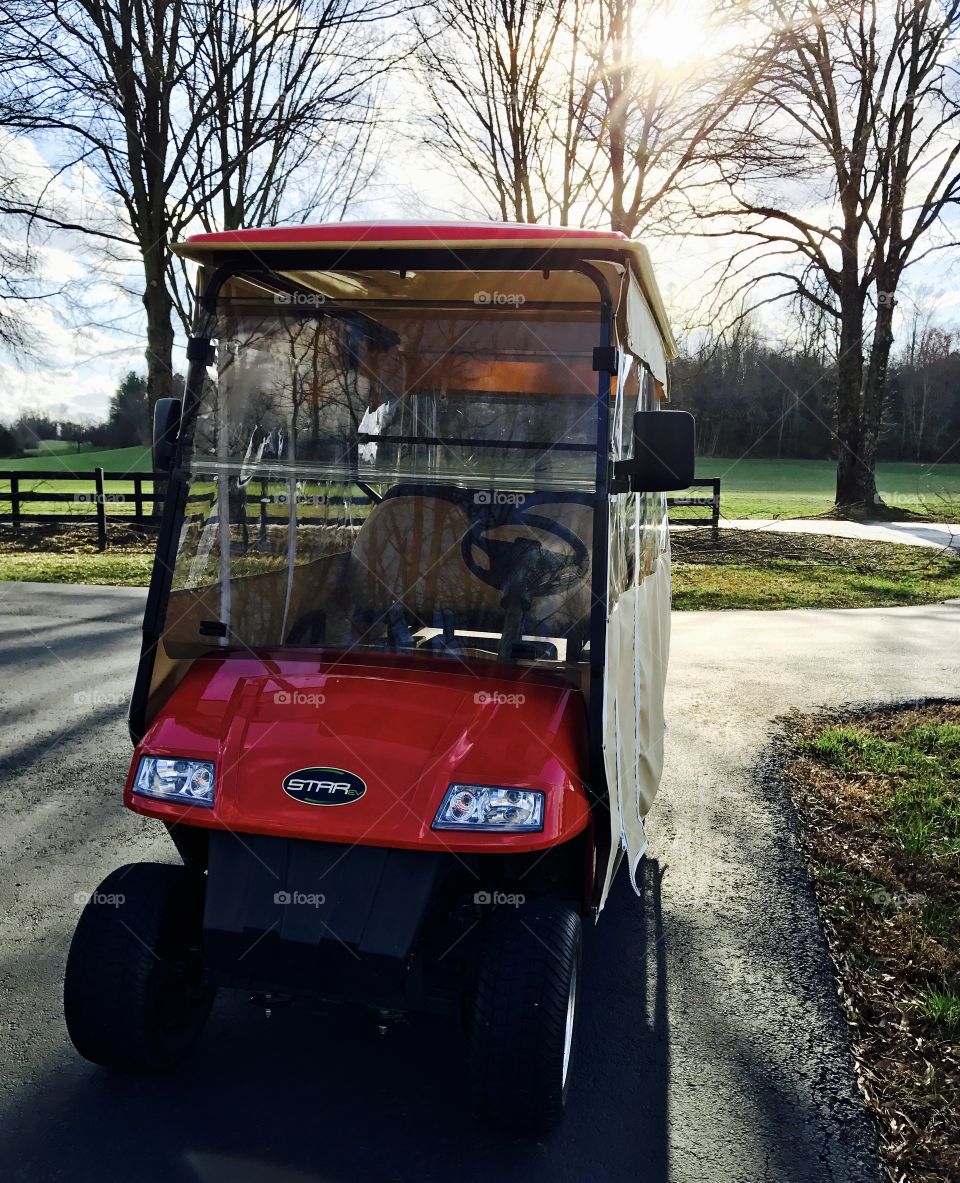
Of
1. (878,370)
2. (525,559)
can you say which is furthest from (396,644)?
(878,370)

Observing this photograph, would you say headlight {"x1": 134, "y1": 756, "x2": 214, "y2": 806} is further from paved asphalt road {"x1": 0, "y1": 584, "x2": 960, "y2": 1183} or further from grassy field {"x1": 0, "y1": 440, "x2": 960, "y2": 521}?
grassy field {"x1": 0, "y1": 440, "x2": 960, "y2": 521}

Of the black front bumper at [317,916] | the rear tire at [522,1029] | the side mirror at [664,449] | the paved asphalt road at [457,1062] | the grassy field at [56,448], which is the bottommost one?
the paved asphalt road at [457,1062]

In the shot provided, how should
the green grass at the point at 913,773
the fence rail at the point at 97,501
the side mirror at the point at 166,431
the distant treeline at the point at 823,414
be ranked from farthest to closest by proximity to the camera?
1. the distant treeline at the point at 823,414
2. the fence rail at the point at 97,501
3. the green grass at the point at 913,773
4. the side mirror at the point at 166,431

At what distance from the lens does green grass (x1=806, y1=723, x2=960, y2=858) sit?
16.6 feet

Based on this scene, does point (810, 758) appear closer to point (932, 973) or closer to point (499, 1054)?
point (932, 973)

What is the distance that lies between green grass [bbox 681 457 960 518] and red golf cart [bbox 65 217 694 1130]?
22.6m

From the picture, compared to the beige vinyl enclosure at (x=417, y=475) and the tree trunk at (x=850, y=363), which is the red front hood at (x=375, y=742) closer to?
the beige vinyl enclosure at (x=417, y=475)

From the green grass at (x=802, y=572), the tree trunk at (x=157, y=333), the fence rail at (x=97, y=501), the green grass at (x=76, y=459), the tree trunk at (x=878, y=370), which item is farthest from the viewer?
the green grass at (x=76, y=459)

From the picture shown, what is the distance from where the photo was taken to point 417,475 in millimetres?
3834

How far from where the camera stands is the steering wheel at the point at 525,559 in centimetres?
341

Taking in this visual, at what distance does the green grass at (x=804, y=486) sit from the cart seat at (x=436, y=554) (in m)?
22.7

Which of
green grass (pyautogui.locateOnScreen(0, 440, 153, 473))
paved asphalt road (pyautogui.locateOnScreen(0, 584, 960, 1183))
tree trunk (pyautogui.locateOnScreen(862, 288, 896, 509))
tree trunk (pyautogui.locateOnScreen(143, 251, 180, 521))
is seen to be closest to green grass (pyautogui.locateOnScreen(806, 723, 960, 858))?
paved asphalt road (pyautogui.locateOnScreen(0, 584, 960, 1183))

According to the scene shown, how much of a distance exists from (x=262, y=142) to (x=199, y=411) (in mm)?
14907

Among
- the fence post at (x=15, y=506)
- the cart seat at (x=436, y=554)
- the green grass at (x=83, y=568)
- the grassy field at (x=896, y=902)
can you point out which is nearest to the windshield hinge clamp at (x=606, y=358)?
the cart seat at (x=436, y=554)
